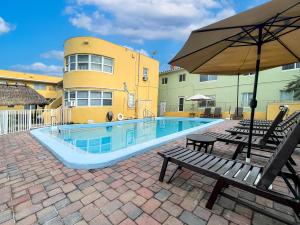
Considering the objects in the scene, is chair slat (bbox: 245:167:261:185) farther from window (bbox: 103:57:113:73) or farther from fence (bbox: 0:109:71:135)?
window (bbox: 103:57:113:73)

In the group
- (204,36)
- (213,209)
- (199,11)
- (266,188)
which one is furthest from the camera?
(199,11)

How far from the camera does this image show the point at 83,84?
1195cm

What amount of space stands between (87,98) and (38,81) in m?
17.2

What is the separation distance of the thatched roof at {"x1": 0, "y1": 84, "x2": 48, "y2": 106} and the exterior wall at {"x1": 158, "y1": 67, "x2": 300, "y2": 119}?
48.4 ft

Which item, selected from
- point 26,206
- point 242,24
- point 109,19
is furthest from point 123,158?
point 109,19

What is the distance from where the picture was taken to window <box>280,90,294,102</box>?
13038mm

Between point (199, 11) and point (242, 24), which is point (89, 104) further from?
point (242, 24)

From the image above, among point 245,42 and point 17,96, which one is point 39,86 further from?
point 245,42

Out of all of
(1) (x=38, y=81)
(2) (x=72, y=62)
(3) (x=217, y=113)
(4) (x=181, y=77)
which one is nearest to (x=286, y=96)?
(3) (x=217, y=113)

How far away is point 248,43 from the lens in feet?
9.52

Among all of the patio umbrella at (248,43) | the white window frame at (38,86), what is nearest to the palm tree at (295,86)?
the patio umbrella at (248,43)

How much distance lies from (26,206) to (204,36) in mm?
3506

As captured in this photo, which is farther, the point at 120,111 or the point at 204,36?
the point at 120,111

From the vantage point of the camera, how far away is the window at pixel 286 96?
1304 cm
